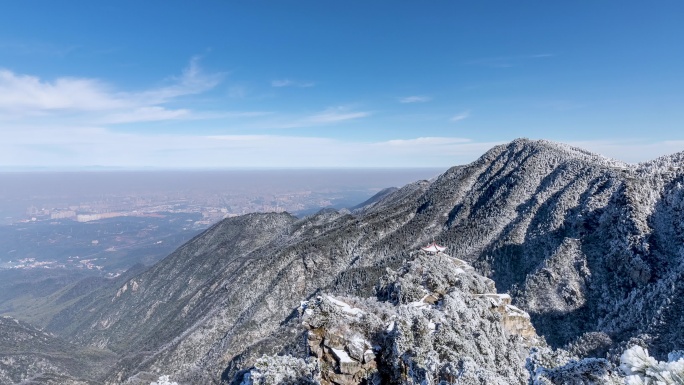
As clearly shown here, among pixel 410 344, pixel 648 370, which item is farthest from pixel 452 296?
pixel 648 370

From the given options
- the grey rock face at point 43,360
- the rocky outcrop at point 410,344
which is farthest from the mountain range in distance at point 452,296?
the grey rock face at point 43,360

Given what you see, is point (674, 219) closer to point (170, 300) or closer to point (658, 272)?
point (658, 272)

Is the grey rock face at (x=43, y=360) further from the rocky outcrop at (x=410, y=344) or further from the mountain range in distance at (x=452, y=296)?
the rocky outcrop at (x=410, y=344)

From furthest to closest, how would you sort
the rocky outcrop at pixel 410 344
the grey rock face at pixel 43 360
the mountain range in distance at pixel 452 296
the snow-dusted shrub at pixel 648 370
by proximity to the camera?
the grey rock face at pixel 43 360
the mountain range in distance at pixel 452 296
the rocky outcrop at pixel 410 344
the snow-dusted shrub at pixel 648 370

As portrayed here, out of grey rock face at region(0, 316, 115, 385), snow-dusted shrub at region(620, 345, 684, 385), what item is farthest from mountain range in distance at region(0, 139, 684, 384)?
snow-dusted shrub at region(620, 345, 684, 385)

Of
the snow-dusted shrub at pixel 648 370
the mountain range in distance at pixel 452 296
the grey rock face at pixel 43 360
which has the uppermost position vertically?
the snow-dusted shrub at pixel 648 370

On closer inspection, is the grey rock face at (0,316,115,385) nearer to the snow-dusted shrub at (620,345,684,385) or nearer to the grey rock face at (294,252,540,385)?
the grey rock face at (294,252,540,385)

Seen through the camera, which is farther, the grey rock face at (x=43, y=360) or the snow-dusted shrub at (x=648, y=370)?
the grey rock face at (x=43, y=360)
